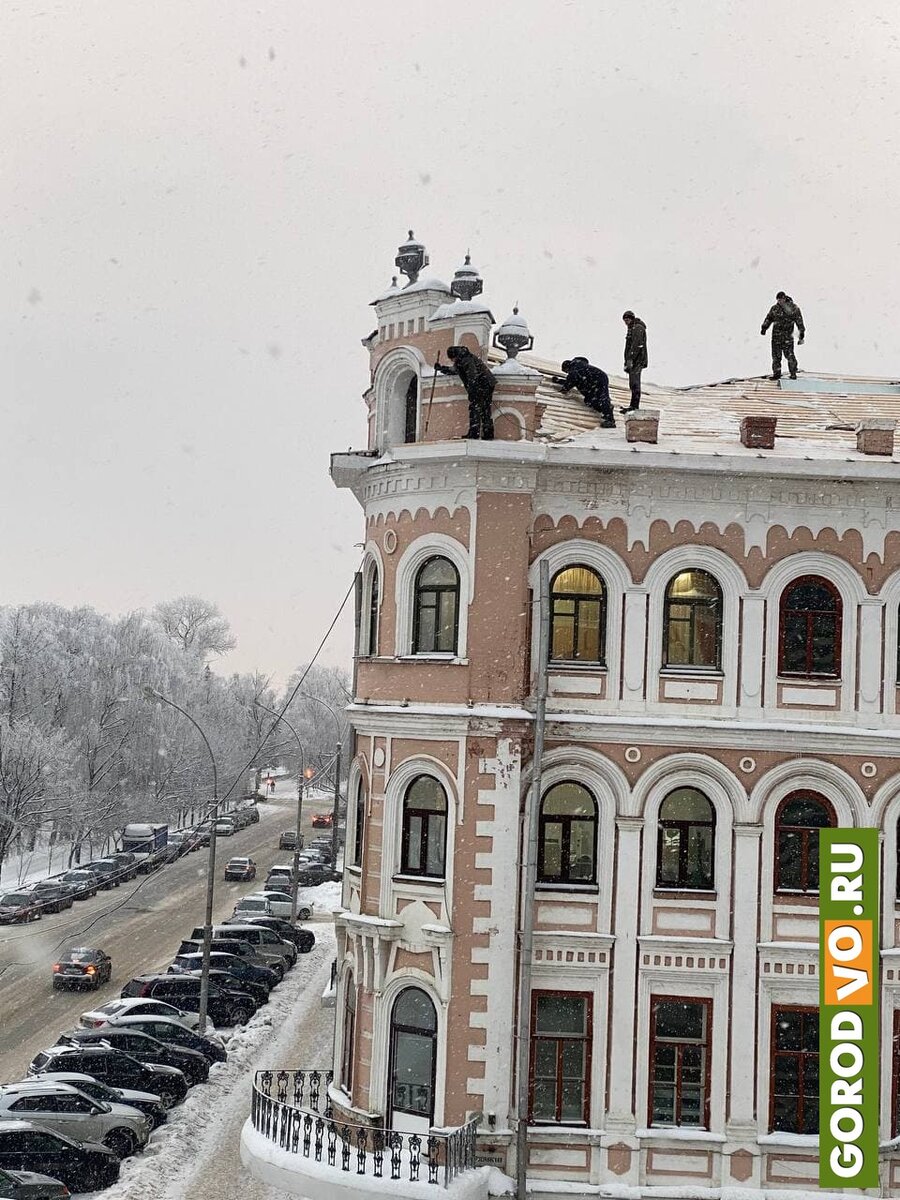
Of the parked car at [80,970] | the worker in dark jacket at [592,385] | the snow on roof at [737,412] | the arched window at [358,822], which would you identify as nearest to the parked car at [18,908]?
the parked car at [80,970]

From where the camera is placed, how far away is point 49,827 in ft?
262

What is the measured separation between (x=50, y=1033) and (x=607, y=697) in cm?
2441

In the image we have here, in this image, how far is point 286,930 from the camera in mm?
52375

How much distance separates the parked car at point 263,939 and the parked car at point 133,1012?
10.1 meters

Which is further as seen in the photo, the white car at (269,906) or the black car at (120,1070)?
the white car at (269,906)

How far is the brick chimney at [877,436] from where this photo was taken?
2344 cm

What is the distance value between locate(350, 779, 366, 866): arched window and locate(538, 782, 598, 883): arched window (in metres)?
3.46

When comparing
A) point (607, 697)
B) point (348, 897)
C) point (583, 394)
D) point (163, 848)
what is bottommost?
point (163, 848)

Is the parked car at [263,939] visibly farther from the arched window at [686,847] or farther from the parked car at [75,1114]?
the arched window at [686,847]

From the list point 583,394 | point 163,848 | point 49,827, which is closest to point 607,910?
point 583,394

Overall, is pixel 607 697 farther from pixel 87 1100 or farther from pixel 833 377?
pixel 87 1100

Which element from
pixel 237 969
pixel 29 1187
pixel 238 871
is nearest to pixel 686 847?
pixel 29 1187

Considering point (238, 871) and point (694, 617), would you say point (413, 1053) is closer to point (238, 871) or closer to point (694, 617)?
point (694, 617)

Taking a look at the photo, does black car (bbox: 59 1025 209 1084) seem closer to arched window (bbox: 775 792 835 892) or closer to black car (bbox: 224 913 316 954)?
A: black car (bbox: 224 913 316 954)
